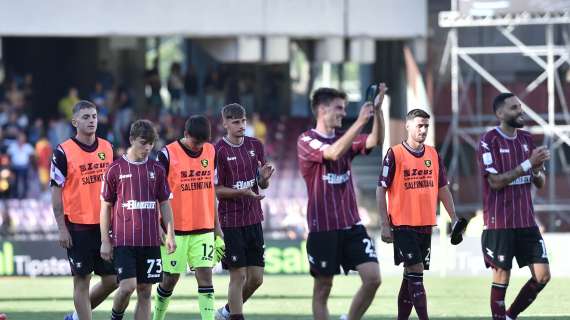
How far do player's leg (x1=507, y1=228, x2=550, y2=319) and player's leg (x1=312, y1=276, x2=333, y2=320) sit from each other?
7.58 ft

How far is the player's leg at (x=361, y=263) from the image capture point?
40.0 feet

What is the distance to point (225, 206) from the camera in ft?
45.1

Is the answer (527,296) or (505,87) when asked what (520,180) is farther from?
(505,87)

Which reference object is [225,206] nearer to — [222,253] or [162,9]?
[222,253]

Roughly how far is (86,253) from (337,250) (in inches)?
97.4

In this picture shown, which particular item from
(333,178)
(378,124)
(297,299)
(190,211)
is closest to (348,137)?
(378,124)

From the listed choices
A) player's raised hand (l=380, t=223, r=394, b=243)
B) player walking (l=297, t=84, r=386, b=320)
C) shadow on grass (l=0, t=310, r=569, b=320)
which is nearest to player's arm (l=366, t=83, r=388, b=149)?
player walking (l=297, t=84, r=386, b=320)

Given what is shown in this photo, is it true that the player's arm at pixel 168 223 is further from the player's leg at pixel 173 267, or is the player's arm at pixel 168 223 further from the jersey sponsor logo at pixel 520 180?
the jersey sponsor logo at pixel 520 180

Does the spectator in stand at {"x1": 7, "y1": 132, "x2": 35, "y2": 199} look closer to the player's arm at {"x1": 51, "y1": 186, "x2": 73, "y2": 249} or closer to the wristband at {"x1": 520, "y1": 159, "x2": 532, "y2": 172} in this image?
the player's arm at {"x1": 51, "y1": 186, "x2": 73, "y2": 249}

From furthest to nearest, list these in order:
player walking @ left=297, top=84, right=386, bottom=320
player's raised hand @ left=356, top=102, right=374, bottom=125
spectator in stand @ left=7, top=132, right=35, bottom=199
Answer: spectator in stand @ left=7, top=132, right=35, bottom=199 < player walking @ left=297, top=84, right=386, bottom=320 < player's raised hand @ left=356, top=102, right=374, bottom=125

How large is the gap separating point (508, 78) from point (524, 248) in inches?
796

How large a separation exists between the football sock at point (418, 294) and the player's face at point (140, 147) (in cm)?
292

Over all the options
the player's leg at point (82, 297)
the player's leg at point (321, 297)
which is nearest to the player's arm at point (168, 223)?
the player's leg at point (82, 297)

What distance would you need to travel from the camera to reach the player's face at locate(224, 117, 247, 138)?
13430mm
